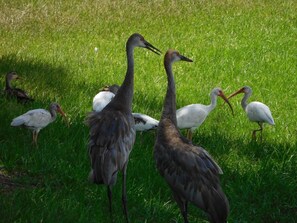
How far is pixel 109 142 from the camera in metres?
7.26

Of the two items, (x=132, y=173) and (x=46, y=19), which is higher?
(x=46, y=19)

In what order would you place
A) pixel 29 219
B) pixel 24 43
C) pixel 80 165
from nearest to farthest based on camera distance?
pixel 29 219 < pixel 80 165 < pixel 24 43

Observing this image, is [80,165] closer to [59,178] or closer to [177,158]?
[59,178]

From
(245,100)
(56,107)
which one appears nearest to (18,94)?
(56,107)

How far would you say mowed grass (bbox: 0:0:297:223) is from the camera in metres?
7.95

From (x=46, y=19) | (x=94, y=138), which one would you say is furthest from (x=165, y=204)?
(x=46, y=19)

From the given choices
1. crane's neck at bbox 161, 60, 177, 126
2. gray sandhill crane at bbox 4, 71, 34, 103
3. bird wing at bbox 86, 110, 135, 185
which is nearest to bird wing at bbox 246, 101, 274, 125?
crane's neck at bbox 161, 60, 177, 126

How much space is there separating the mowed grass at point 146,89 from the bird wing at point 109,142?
46 cm

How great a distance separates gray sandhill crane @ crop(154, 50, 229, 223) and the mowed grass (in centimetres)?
66

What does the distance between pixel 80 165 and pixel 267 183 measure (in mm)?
2199

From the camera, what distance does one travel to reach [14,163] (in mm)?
8469

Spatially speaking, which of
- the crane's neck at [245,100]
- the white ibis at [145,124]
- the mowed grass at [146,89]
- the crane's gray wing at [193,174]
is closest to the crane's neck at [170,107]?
the crane's gray wing at [193,174]

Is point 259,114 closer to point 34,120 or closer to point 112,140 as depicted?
point 34,120

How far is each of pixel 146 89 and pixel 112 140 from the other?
456 centimetres
